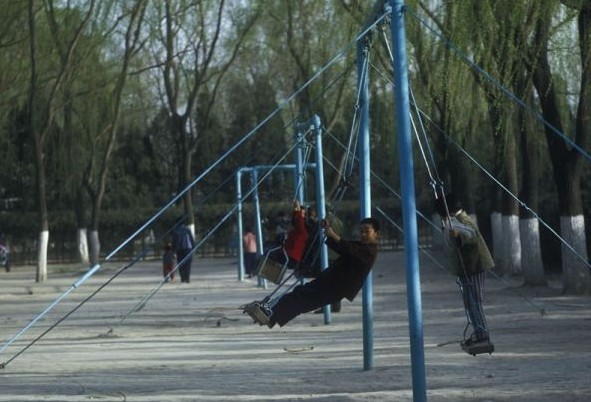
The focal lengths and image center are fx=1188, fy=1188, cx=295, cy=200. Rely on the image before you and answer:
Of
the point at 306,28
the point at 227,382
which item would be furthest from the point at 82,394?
the point at 306,28

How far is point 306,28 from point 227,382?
2668cm

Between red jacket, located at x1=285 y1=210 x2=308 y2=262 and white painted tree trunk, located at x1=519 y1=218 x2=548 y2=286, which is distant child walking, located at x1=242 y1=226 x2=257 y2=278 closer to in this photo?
white painted tree trunk, located at x1=519 y1=218 x2=548 y2=286

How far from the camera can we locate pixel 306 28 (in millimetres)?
37875

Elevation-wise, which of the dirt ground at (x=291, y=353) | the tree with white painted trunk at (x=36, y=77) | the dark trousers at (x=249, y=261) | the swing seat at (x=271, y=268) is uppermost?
the tree with white painted trunk at (x=36, y=77)

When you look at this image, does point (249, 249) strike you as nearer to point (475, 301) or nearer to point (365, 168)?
point (365, 168)

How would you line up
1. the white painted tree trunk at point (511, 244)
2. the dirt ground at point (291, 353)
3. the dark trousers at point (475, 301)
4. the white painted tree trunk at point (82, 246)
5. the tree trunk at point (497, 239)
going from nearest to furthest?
the dirt ground at point (291, 353), the dark trousers at point (475, 301), the white painted tree trunk at point (511, 244), the tree trunk at point (497, 239), the white painted tree trunk at point (82, 246)

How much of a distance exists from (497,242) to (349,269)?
66.7 ft

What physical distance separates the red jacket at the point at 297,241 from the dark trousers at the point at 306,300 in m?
2.93

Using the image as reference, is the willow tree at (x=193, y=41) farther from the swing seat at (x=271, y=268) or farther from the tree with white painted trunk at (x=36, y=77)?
the swing seat at (x=271, y=268)

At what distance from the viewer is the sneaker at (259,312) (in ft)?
37.5

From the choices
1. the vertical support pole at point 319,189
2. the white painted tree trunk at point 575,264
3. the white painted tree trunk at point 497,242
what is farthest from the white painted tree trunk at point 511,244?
the vertical support pole at point 319,189

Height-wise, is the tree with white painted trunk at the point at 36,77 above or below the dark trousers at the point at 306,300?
above

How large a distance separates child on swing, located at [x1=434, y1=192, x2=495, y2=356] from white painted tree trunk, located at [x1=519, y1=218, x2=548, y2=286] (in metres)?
12.3

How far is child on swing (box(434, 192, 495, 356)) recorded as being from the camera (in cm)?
1187
